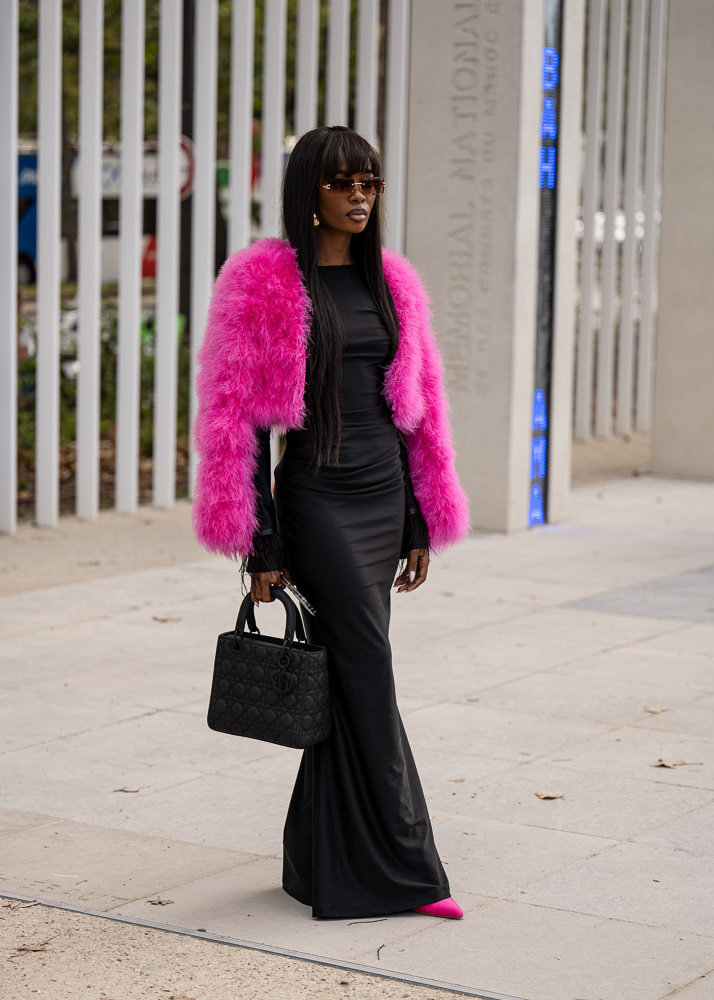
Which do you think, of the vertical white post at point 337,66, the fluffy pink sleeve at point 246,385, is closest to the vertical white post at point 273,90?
the vertical white post at point 337,66

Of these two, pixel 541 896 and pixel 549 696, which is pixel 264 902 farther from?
pixel 549 696

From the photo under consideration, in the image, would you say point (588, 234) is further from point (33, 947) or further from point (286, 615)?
point (33, 947)

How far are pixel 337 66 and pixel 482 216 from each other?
2227mm

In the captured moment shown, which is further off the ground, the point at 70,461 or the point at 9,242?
the point at 9,242

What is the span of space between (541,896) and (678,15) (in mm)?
11646

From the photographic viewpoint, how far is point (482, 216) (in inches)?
447

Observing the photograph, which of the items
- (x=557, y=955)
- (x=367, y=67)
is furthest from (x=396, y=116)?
(x=557, y=955)

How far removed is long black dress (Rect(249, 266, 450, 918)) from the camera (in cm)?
426

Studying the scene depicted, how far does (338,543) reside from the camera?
4.25m

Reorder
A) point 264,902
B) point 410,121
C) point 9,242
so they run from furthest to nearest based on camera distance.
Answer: point 410,121
point 9,242
point 264,902

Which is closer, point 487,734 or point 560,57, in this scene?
point 487,734

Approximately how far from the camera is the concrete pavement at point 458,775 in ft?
14.0

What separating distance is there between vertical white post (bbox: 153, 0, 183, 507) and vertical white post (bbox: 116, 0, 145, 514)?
6.7 inches

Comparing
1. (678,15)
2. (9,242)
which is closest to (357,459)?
(9,242)
